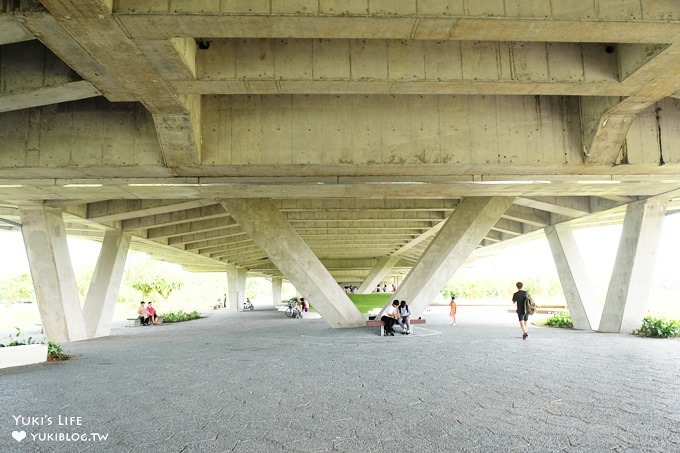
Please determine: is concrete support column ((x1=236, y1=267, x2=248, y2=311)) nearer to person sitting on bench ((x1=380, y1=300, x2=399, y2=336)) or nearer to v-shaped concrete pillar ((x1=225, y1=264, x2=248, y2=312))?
v-shaped concrete pillar ((x1=225, y1=264, x2=248, y2=312))

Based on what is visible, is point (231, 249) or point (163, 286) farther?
point (163, 286)

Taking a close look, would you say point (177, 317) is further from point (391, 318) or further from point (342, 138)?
point (342, 138)

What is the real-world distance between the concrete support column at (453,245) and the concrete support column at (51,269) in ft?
39.5

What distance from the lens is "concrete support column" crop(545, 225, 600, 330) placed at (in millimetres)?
17688

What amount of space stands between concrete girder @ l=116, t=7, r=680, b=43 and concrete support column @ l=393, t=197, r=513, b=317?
991 centimetres

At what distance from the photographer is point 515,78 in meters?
7.32

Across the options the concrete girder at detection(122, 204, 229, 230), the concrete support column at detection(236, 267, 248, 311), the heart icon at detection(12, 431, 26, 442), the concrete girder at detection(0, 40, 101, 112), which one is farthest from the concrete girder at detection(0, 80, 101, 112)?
the concrete support column at detection(236, 267, 248, 311)

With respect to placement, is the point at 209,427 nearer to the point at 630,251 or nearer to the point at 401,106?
the point at 401,106

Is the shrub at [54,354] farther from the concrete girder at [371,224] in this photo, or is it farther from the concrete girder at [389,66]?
the concrete girder at [371,224]

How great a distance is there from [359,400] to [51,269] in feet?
43.2

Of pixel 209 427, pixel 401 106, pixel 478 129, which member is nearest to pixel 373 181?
pixel 401 106

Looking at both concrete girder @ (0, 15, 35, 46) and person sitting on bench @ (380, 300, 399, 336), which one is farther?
person sitting on bench @ (380, 300, 399, 336)

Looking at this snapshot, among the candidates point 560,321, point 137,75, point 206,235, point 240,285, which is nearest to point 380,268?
point 240,285

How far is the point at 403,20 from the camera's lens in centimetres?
543
